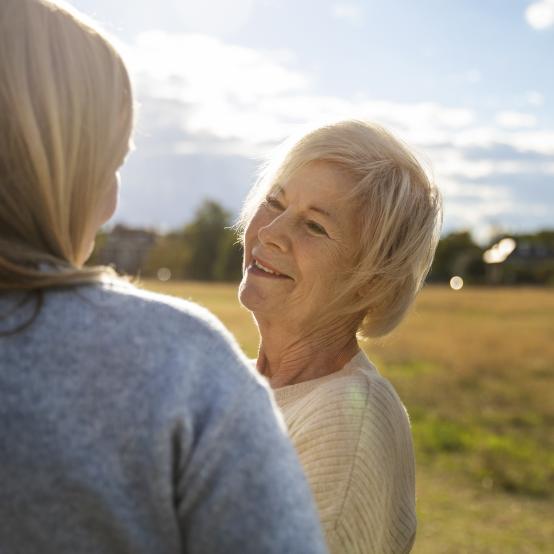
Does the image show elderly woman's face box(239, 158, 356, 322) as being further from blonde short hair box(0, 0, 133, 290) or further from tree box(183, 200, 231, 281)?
tree box(183, 200, 231, 281)

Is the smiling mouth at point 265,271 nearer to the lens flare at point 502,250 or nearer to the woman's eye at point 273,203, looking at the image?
the woman's eye at point 273,203

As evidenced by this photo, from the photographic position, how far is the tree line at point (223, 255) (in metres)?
57.8

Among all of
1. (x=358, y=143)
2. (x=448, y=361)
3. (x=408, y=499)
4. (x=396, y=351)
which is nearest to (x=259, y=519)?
(x=408, y=499)

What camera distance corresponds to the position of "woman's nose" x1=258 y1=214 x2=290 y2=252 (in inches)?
95.7

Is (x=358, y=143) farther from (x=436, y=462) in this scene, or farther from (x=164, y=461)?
(x=436, y=462)

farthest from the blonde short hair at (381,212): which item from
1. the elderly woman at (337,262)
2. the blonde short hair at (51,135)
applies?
the blonde short hair at (51,135)

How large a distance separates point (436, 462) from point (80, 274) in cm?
900

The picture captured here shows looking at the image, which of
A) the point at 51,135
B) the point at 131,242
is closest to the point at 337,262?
the point at 51,135

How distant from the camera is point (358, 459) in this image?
1.90m

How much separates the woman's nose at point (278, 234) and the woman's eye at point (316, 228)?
2.9 inches

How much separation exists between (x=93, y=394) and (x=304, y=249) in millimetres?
1412

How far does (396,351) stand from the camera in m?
19.0

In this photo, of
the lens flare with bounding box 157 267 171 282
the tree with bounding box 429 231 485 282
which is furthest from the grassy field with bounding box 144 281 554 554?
the lens flare with bounding box 157 267 171 282

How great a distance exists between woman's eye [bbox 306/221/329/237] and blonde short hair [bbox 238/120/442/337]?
0.12m
